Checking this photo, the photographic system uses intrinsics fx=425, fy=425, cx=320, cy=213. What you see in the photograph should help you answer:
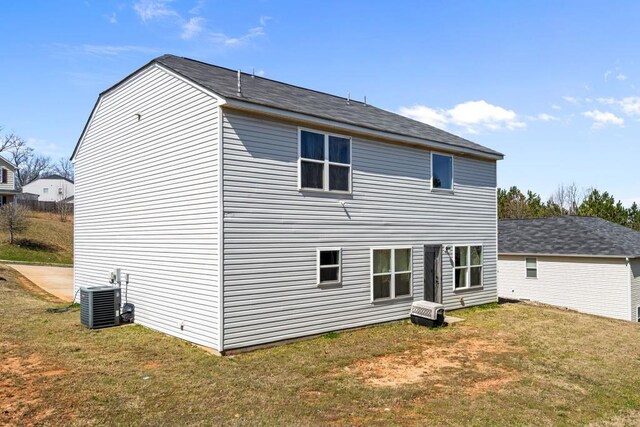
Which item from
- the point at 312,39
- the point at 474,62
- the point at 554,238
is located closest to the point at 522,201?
the point at 554,238

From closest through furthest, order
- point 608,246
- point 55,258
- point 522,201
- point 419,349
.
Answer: point 419,349, point 608,246, point 55,258, point 522,201

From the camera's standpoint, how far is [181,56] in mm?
13062

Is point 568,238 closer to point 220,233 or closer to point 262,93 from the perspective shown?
point 262,93

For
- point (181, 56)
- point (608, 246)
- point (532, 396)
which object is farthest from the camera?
point (608, 246)

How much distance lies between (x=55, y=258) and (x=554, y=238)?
33394 mm

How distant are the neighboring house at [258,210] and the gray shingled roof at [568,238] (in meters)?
9.86

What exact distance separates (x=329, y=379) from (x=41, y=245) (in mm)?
33880

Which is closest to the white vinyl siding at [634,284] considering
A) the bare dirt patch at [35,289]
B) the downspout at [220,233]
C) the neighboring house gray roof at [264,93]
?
the neighboring house gray roof at [264,93]

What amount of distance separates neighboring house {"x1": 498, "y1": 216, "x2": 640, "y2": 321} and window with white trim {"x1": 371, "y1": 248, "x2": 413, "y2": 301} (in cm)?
1293

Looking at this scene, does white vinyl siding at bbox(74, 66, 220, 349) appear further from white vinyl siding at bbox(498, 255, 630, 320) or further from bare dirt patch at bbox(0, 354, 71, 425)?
white vinyl siding at bbox(498, 255, 630, 320)

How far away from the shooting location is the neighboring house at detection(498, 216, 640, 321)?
1964cm

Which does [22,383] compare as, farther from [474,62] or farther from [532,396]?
[474,62]

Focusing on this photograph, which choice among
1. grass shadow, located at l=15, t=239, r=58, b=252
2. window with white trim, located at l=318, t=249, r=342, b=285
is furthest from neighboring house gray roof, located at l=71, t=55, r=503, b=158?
grass shadow, located at l=15, t=239, r=58, b=252

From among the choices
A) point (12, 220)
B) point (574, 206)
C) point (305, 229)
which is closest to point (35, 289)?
point (305, 229)
